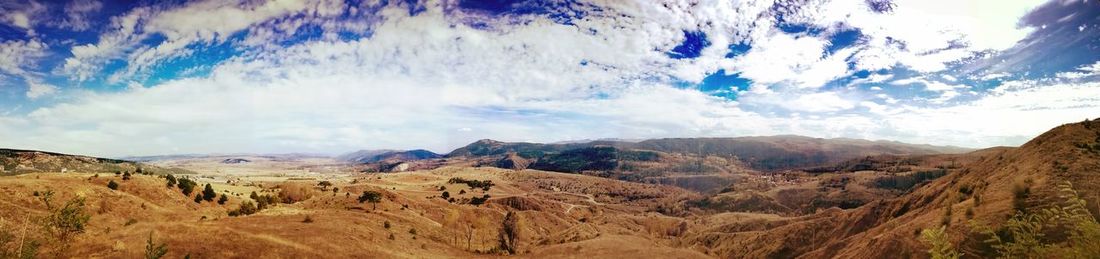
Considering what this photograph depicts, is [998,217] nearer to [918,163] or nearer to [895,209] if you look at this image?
[895,209]

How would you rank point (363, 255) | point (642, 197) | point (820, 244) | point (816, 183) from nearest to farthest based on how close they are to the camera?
point (363, 255), point (820, 244), point (816, 183), point (642, 197)

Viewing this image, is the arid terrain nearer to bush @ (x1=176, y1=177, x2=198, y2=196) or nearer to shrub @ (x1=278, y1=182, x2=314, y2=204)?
shrub @ (x1=278, y1=182, x2=314, y2=204)

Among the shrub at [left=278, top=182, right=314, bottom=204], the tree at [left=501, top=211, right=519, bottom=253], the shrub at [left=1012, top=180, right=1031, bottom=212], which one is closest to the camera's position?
the shrub at [left=1012, top=180, right=1031, bottom=212]

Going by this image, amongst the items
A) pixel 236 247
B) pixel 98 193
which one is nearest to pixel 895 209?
pixel 236 247

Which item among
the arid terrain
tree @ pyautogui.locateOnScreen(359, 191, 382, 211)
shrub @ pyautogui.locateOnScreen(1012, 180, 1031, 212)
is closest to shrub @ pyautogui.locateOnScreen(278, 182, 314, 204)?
the arid terrain

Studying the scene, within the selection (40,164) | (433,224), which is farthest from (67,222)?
(40,164)

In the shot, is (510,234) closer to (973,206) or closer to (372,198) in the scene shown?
(372,198)

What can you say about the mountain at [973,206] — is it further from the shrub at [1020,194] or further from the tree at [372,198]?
the tree at [372,198]

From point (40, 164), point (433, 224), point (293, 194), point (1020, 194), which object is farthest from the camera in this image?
point (40, 164)

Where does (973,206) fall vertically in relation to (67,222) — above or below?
below

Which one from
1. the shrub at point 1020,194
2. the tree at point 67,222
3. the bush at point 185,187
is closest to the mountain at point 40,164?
the bush at point 185,187

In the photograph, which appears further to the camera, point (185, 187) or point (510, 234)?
point (185, 187)
